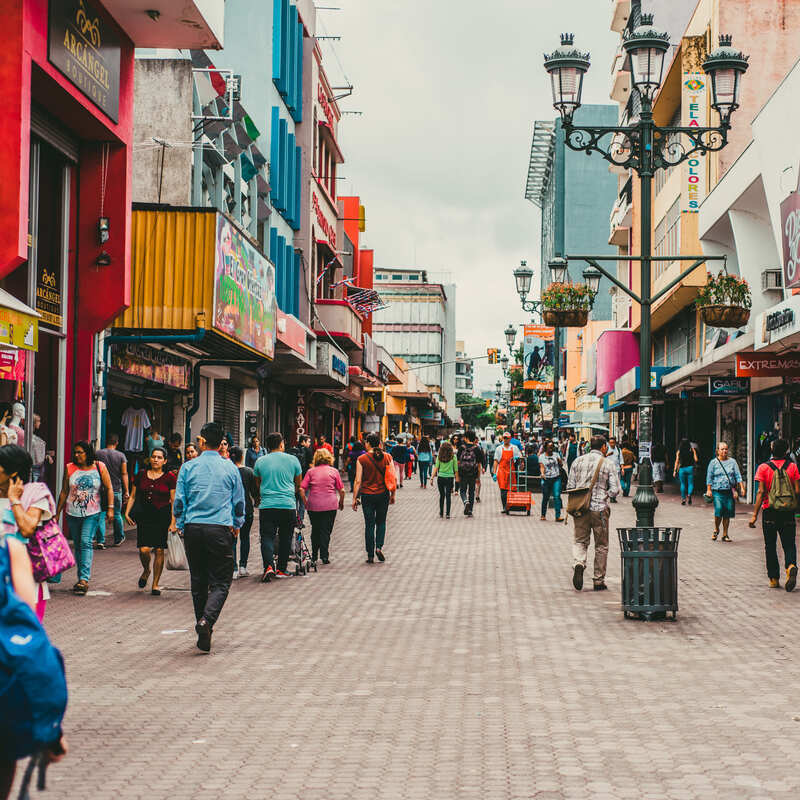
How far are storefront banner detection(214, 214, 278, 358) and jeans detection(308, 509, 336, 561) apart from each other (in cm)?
497

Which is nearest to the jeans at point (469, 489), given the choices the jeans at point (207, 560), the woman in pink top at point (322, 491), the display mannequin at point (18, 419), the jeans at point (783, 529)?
the woman in pink top at point (322, 491)

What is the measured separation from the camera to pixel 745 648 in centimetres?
934

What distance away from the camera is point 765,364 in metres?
22.1

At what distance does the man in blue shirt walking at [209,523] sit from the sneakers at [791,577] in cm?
643

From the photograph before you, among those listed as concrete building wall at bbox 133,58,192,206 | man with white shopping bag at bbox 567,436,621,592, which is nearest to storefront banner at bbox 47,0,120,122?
concrete building wall at bbox 133,58,192,206

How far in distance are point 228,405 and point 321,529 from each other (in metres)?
15.0

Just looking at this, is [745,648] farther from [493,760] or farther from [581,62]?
[581,62]

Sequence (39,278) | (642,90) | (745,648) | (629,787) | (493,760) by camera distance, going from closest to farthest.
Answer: (629,787), (493,760), (745,648), (642,90), (39,278)

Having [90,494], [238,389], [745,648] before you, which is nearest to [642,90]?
[745,648]

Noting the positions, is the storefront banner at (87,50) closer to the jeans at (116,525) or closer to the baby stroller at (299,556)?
the jeans at (116,525)

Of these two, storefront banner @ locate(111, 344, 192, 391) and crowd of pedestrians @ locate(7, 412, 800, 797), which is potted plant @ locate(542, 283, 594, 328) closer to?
crowd of pedestrians @ locate(7, 412, 800, 797)

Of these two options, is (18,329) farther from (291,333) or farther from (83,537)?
(291,333)

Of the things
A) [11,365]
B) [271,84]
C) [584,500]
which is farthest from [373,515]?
[271,84]

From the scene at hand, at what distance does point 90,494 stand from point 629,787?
26.1 feet
